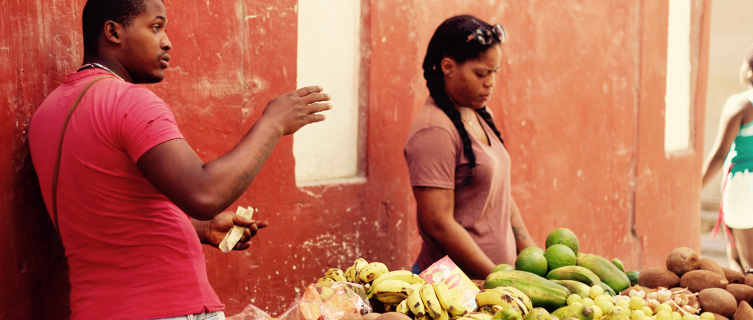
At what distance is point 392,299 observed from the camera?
2.23m

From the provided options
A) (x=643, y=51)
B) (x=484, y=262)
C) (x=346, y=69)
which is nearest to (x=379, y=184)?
(x=346, y=69)

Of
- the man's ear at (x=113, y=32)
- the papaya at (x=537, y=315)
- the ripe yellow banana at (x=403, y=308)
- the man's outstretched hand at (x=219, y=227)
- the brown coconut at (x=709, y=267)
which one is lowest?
the brown coconut at (x=709, y=267)

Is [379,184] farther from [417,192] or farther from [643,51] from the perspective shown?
[643,51]

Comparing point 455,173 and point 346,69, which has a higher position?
point 346,69

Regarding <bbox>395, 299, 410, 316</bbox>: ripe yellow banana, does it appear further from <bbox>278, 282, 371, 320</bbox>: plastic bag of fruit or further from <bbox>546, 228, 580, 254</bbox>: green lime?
<bbox>546, 228, 580, 254</bbox>: green lime

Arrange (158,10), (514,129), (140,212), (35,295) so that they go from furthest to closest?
(514,129), (35,295), (158,10), (140,212)

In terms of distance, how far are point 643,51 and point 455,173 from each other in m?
3.67

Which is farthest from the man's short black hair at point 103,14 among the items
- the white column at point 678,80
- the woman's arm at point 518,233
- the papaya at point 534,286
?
the white column at point 678,80

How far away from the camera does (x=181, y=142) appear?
1.69 meters

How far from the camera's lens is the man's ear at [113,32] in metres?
1.87

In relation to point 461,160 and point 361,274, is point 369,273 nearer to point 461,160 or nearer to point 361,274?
point 361,274

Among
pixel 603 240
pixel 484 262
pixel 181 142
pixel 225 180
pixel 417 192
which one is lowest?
pixel 603 240

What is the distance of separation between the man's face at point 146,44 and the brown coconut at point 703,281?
6.91 ft

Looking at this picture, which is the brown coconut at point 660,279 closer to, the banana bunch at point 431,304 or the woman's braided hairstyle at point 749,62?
the banana bunch at point 431,304
